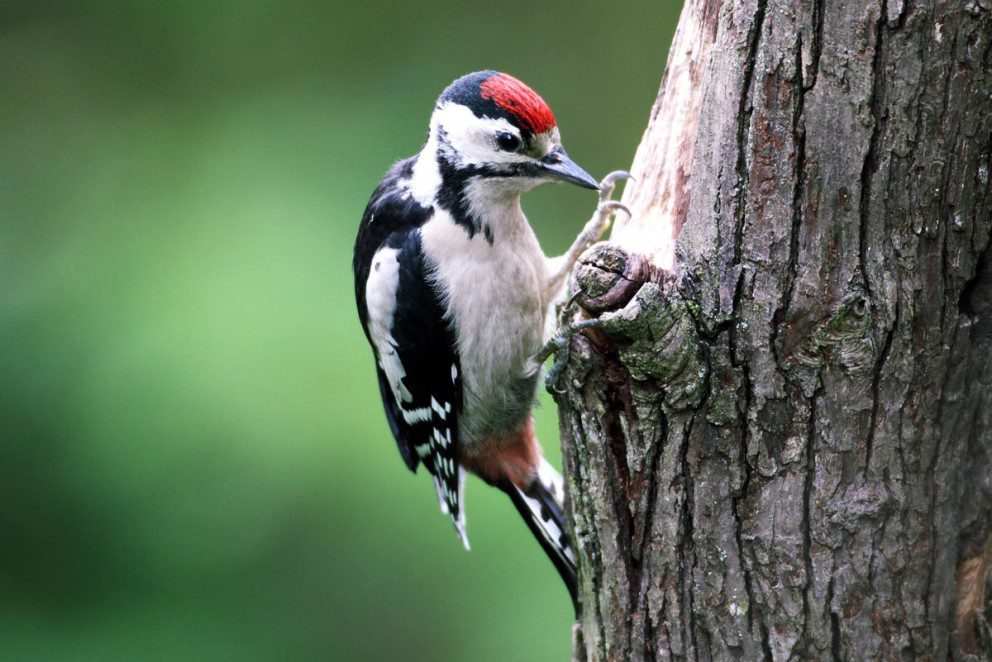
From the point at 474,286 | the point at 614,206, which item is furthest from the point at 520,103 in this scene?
the point at 474,286

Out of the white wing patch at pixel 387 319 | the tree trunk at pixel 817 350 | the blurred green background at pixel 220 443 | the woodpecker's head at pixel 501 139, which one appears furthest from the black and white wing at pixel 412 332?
the blurred green background at pixel 220 443

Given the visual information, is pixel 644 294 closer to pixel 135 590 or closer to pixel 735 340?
pixel 735 340

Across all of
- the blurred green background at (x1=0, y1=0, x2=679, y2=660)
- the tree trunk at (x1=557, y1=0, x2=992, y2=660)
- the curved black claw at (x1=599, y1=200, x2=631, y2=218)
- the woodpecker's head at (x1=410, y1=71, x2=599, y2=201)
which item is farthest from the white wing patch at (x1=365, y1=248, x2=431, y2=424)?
the blurred green background at (x1=0, y1=0, x2=679, y2=660)

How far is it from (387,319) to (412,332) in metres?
0.06

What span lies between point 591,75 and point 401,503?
2053mm

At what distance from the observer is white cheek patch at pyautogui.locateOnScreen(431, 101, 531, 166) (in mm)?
1897

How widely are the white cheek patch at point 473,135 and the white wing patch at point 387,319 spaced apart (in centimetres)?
26

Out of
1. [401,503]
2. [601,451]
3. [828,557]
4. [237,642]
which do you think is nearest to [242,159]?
[401,503]

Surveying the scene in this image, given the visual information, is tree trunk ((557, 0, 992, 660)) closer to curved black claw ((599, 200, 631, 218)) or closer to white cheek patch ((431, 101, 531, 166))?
curved black claw ((599, 200, 631, 218))

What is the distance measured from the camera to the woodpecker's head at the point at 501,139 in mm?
1867

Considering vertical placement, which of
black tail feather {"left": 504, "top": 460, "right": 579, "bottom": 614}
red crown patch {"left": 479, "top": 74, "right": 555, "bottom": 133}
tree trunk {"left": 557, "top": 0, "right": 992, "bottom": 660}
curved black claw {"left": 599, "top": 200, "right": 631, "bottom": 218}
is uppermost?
red crown patch {"left": 479, "top": 74, "right": 555, "bottom": 133}

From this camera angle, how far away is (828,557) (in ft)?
4.48

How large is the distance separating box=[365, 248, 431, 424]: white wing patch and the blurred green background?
2.82 feet

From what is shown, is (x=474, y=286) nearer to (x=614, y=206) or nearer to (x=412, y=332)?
(x=412, y=332)
